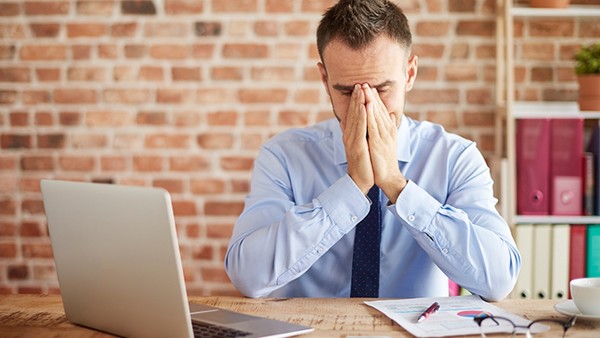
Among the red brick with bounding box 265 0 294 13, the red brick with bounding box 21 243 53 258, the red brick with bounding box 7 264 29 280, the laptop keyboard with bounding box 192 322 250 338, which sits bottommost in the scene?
the red brick with bounding box 7 264 29 280

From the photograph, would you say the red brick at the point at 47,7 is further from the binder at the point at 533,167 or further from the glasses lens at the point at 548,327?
the glasses lens at the point at 548,327

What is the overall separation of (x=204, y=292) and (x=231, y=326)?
1.78 metres

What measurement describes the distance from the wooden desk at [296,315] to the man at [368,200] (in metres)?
0.13

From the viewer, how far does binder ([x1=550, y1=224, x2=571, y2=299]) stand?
2.87m

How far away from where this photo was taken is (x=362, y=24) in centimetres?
187

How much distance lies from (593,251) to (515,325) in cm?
164

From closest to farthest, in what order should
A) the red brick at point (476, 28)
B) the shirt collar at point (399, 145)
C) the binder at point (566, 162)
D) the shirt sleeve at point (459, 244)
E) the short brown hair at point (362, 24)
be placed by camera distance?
the shirt sleeve at point (459, 244)
the short brown hair at point (362, 24)
the shirt collar at point (399, 145)
the binder at point (566, 162)
the red brick at point (476, 28)

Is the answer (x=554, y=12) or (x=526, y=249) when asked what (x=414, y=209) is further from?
(x=554, y=12)

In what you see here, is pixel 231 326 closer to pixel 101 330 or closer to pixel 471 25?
pixel 101 330

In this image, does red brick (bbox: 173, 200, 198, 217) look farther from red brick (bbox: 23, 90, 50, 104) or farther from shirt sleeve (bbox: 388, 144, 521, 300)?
shirt sleeve (bbox: 388, 144, 521, 300)

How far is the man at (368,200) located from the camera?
1732 millimetres

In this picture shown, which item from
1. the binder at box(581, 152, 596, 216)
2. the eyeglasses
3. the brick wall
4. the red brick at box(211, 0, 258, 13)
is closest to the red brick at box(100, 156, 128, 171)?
the brick wall

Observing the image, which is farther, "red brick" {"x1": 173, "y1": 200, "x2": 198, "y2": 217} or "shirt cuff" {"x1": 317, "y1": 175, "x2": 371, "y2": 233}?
"red brick" {"x1": 173, "y1": 200, "x2": 198, "y2": 217}

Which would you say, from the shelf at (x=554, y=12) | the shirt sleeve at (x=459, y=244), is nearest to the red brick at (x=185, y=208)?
the shelf at (x=554, y=12)
